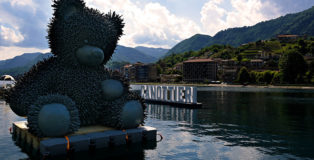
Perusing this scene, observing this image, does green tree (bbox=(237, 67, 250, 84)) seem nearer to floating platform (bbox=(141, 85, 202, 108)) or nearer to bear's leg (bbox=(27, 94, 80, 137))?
floating platform (bbox=(141, 85, 202, 108))

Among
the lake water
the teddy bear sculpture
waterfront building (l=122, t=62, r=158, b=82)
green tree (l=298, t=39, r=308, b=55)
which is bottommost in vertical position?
the lake water

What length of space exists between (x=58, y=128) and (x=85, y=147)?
1076 millimetres

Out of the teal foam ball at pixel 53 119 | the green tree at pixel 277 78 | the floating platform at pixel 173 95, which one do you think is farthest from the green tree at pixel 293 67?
the teal foam ball at pixel 53 119

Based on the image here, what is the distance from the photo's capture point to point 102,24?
31.9 ft

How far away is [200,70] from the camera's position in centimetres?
12344

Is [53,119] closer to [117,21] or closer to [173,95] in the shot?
[117,21]

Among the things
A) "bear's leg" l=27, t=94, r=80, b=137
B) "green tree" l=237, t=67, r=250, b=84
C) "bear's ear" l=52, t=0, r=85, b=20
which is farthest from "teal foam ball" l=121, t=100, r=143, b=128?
"green tree" l=237, t=67, r=250, b=84

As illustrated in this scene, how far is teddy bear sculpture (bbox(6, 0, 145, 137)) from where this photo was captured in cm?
934

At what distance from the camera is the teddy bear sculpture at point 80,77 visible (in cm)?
934

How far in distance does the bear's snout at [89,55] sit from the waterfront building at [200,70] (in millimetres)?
112824

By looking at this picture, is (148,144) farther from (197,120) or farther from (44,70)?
(197,120)

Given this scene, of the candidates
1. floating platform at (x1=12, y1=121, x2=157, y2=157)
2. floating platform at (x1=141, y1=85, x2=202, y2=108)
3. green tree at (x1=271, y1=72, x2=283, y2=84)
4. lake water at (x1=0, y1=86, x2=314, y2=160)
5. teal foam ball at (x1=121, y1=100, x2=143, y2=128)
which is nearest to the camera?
floating platform at (x1=12, y1=121, x2=157, y2=157)

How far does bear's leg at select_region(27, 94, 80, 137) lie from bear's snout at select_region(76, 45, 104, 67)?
1658 mm

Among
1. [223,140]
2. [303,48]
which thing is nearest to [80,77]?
[223,140]
